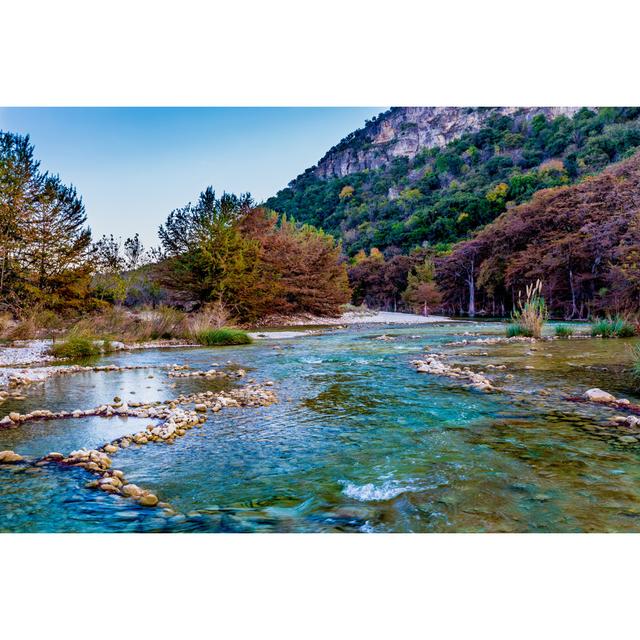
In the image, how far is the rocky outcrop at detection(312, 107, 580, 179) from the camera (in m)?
6.92

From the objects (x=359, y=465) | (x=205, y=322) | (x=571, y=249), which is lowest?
(x=359, y=465)

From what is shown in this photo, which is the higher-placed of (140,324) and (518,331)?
(140,324)

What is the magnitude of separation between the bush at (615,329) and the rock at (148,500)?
971cm

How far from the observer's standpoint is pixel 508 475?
2.31m

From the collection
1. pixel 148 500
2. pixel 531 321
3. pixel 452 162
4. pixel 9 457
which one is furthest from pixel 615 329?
pixel 9 457

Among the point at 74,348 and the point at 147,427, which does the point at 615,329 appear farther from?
the point at 74,348

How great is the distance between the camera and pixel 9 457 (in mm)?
2605

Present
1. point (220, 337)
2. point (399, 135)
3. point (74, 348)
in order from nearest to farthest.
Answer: point (74, 348) → point (399, 135) → point (220, 337)

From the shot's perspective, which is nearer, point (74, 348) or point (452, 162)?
point (74, 348)

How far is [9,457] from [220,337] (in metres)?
7.93

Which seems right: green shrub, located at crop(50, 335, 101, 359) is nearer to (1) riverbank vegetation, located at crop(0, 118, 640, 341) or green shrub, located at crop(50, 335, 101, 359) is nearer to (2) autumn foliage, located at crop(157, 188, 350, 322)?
(1) riverbank vegetation, located at crop(0, 118, 640, 341)
